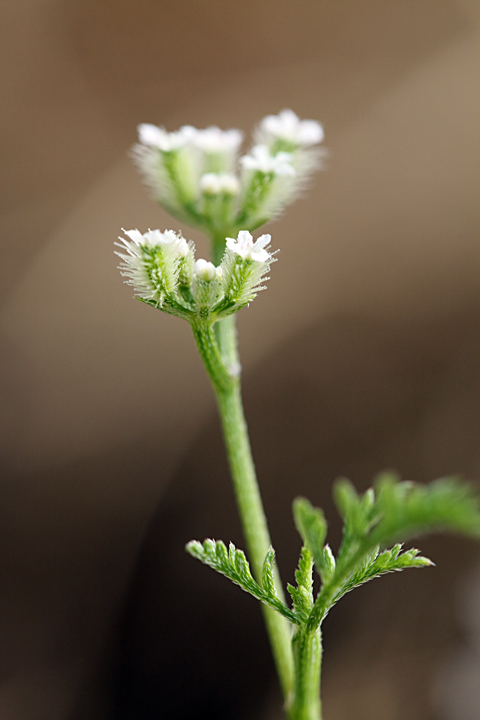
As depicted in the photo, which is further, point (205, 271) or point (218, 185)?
point (218, 185)

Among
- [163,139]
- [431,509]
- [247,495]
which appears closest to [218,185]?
[163,139]

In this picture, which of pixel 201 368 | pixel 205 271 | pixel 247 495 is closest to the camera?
pixel 205 271

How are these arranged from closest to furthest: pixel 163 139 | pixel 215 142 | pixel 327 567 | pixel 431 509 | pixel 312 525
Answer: pixel 431 509 → pixel 312 525 → pixel 327 567 → pixel 163 139 → pixel 215 142

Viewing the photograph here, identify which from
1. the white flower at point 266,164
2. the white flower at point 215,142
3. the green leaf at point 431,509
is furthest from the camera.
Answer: the white flower at point 215,142

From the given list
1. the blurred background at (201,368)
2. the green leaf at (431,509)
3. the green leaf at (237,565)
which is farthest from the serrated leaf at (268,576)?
the blurred background at (201,368)

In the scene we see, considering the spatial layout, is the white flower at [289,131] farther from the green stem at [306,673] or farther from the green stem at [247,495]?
the green stem at [306,673]

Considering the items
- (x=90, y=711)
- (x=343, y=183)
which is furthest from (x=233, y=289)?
(x=343, y=183)

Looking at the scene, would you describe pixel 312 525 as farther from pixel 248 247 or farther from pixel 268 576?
pixel 248 247
